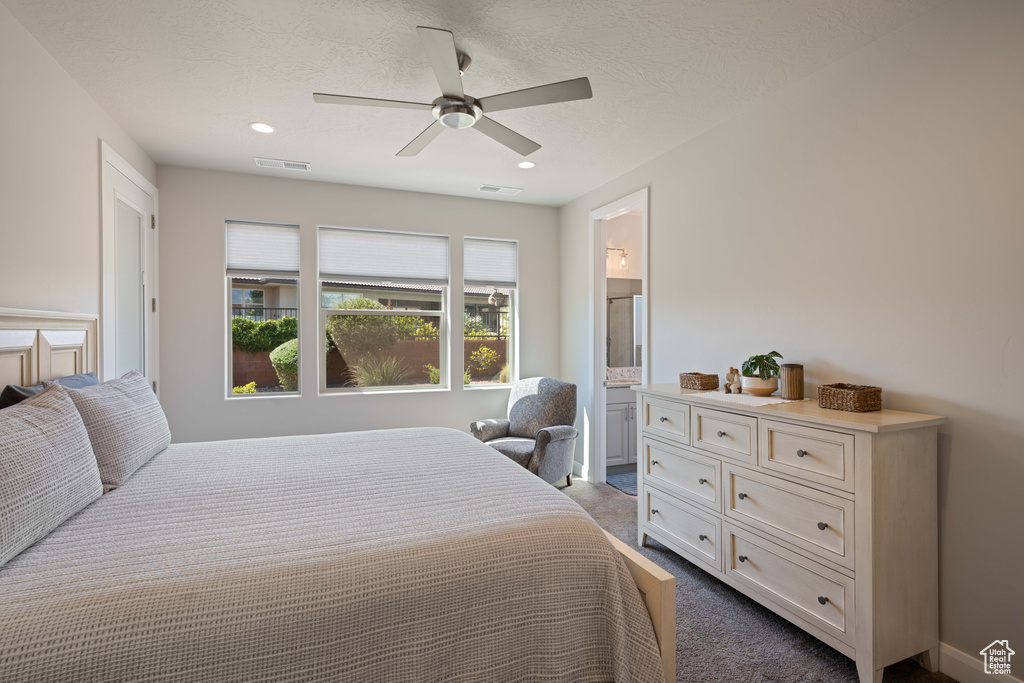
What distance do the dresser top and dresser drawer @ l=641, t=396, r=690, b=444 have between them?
0.17 m

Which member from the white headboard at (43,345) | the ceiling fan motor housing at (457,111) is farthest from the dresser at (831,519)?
the white headboard at (43,345)

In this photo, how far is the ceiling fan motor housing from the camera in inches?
84.9

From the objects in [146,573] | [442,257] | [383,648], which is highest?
[442,257]

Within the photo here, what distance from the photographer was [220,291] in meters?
3.80

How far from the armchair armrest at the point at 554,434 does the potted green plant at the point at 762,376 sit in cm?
158

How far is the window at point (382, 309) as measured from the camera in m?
4.18

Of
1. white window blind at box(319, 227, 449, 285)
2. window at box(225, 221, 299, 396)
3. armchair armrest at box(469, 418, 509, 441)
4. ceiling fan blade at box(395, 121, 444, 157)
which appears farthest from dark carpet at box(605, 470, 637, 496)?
ceiling fan blade at box(395, 121, 444, 157)

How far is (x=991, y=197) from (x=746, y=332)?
47.1 inches

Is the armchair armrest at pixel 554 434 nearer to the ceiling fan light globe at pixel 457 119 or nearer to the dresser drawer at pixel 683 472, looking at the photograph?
the dresser drawer at pixel 683 472

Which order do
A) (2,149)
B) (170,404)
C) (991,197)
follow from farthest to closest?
(170,404) → (2,149) → (991,197)

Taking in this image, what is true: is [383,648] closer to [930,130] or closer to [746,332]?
[746,332]

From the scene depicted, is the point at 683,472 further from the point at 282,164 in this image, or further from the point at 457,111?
the point at 282,164

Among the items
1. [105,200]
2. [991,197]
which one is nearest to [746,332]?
[991,197]

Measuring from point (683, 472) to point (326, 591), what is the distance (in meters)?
2.03
